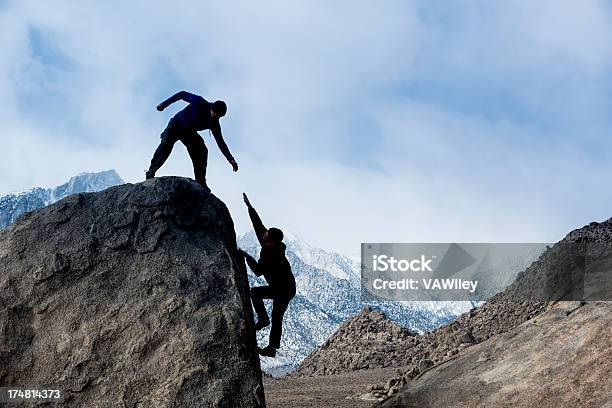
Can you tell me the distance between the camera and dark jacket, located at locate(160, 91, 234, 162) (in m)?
9.16

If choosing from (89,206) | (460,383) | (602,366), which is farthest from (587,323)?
(89,206)

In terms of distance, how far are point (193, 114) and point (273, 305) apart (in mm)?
2412

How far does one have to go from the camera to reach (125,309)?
23.6 feet

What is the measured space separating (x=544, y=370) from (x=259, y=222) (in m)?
3.44

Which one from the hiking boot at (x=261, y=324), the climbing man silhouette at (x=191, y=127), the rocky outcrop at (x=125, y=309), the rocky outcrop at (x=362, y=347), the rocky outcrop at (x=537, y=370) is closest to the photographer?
the rocky outcrop at (x=125, y=309)

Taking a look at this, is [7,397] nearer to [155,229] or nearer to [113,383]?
[113,383]

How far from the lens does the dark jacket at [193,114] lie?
30.1 ft

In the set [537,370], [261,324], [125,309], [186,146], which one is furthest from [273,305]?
[537,370]

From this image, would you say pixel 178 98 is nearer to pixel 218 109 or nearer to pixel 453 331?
pixel 218 109

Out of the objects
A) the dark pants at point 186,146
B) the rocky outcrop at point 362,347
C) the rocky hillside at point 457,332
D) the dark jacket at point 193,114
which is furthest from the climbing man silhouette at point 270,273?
the rocky outcrop at point 362,347

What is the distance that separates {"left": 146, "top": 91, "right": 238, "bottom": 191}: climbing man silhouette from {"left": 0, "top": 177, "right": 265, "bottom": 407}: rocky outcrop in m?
1.50

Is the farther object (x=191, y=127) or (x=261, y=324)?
(x=191, y=127)

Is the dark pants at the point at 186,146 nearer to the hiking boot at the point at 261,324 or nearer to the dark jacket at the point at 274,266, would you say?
the dark jacket at the point at 274,266

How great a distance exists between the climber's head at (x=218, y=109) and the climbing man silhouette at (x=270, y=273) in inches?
42.9
